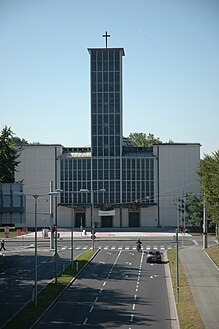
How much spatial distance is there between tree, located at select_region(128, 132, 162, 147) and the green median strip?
95968mm

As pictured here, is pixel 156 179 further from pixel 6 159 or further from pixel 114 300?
pixel 114 300

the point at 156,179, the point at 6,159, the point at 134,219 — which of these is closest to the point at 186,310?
the point at 6,159

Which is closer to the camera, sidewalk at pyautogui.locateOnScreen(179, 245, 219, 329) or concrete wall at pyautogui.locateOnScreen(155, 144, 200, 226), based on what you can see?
sidewalk at pyautogui.locateOnScreen(179, 245, 219, 329)

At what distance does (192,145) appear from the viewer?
101688 mm

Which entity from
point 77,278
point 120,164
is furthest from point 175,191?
point 77,278

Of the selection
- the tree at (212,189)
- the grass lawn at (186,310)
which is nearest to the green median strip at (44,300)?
the grass lawn at (186,310)

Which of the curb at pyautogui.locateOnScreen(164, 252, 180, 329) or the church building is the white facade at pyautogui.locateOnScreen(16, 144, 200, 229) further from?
the curb at pyautogui.locateOnScreen(164, 252, 180, 329)

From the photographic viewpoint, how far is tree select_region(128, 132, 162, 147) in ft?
489

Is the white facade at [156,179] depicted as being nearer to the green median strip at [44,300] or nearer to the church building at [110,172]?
the church building at [110,172]

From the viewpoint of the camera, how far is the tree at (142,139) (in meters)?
149

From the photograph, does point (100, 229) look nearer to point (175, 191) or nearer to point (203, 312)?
point (175, 191)

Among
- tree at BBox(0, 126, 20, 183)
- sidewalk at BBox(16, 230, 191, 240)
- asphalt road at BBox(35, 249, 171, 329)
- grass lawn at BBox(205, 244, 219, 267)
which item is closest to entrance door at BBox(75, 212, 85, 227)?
sidewalk at BBox(16, 230, 191, 240)

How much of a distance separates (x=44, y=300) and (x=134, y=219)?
2685 inches

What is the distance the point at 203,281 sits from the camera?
42594 mm
